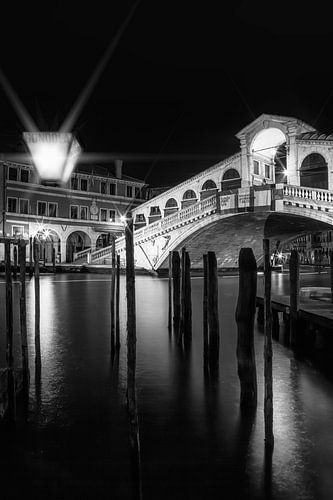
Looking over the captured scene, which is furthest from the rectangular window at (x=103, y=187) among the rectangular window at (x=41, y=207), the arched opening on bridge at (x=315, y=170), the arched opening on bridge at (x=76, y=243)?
the arched opening on bridge at (x=315, y=170)

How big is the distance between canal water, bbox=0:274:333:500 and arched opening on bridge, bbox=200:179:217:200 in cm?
1742

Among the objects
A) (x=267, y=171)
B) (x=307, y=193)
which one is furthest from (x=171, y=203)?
(x=307, y=193)

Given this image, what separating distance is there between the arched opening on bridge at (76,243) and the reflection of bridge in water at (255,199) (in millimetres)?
4035

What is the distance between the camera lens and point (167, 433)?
9.58 feet

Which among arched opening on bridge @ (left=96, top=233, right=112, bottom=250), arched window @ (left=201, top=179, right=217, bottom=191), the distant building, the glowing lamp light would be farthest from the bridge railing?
the glowing lamp light

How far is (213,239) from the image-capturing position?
2130cm

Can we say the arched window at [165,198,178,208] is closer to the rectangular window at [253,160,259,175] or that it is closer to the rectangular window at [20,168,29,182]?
the rectangular window at [253,160,259,175]

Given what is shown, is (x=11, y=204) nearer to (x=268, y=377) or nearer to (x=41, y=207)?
(x=41, y=207)

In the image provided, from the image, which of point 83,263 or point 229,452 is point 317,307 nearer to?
point 229,452

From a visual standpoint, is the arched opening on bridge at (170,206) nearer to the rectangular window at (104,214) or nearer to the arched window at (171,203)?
the arched window at (171,203)

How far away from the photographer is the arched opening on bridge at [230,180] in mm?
21062

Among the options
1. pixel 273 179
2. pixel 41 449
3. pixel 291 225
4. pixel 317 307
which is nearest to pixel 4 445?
pixel 41 449

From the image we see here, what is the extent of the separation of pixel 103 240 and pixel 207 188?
26.5 ft

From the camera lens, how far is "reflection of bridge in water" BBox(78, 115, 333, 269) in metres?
17.3
